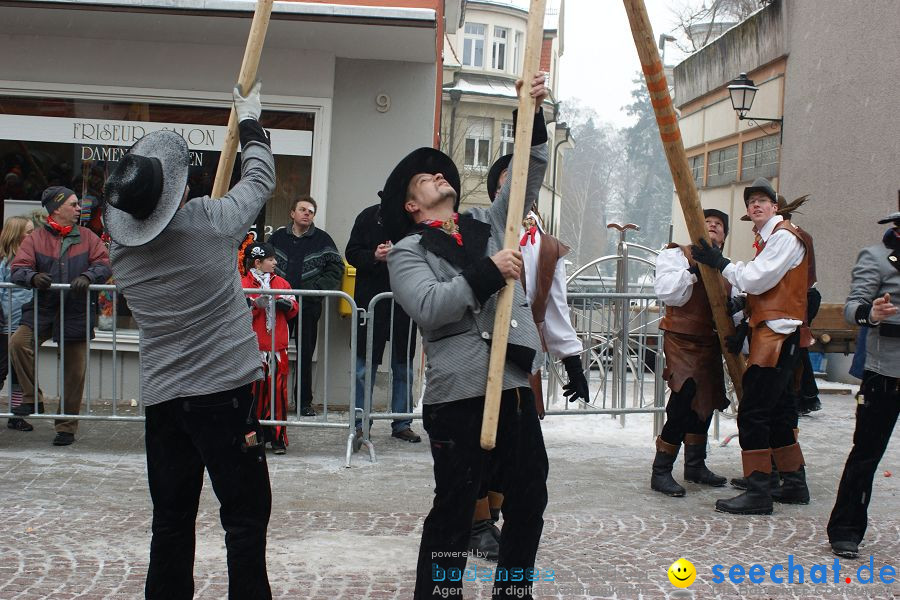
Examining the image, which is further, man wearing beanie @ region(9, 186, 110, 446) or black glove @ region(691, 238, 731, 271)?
man wearing beanie @ region(9, 186, 110, 446)

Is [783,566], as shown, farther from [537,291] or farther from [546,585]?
[537,291]

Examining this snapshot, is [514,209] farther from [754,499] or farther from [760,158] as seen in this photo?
[760,158]

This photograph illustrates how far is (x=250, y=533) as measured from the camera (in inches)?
154

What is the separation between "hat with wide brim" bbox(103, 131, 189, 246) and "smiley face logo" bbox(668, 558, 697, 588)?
2938 millimetres

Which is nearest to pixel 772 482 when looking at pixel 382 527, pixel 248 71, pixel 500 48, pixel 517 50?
pixel 382 527

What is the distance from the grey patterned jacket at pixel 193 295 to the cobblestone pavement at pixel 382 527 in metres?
1.32

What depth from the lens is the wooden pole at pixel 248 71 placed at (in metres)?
3.95

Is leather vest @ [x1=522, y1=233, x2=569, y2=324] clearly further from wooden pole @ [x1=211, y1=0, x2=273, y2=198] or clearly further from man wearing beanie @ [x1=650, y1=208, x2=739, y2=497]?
wooden pole @ [x1=211, y1=0, x2=273, y2=198]

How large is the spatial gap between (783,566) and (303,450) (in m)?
3.99

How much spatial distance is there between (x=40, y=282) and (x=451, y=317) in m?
5.04

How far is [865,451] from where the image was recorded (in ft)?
17.8

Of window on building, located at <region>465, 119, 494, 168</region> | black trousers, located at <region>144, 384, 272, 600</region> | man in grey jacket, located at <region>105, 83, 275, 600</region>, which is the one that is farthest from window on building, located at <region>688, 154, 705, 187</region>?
Answer: black trousers, located at <region>144, 384, 272, 600</region>

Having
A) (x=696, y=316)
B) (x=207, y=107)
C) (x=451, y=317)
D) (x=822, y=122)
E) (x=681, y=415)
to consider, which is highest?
(x=822, y=122)

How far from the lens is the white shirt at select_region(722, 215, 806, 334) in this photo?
6176mm
